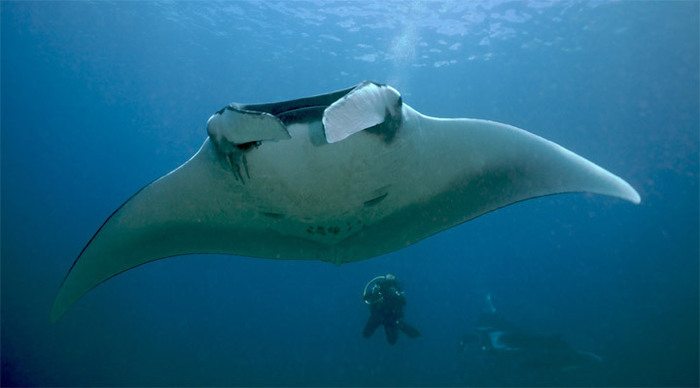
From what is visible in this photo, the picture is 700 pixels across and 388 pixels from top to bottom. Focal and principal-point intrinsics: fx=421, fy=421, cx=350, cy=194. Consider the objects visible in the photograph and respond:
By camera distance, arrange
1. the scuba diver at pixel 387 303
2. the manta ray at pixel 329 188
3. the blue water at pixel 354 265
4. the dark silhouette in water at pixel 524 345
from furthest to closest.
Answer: the blue water at pixel 354 265, the dark silhouette in water at pixel 524 345, the scuba diver at pixel 387 303, the manta ray at pixel 329 188

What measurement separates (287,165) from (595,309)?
37012mm

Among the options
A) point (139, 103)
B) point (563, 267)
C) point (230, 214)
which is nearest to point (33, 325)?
point (139, 103)

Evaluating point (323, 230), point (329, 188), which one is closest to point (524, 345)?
point (323, 230)

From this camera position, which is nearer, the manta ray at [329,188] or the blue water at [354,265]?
the manta ray at [329,188]

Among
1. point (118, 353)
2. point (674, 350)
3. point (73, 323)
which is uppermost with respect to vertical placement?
point (674, 350)

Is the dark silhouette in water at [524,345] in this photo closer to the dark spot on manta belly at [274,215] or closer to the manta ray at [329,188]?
the manta ray at [329,188]

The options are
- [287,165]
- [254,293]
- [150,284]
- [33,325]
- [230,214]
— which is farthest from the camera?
[254,293]

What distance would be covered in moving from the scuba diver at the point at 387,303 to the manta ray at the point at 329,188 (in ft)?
21.1

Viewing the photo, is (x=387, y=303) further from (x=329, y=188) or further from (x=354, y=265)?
(x=354, y=265)

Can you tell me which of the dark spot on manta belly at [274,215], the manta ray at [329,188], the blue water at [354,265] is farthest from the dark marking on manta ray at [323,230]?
the blue water at [354,265]

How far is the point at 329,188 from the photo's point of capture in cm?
269

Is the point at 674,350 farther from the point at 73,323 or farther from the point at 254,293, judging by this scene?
the point at 73,323

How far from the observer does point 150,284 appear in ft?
115

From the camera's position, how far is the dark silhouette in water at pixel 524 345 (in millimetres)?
15359
